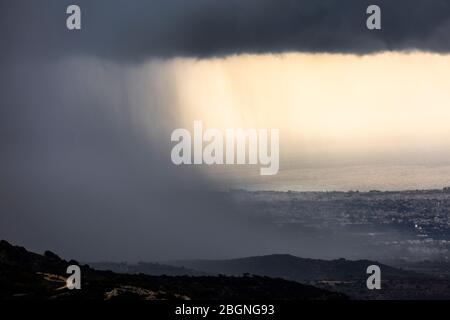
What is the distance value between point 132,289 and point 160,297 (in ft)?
19.1
